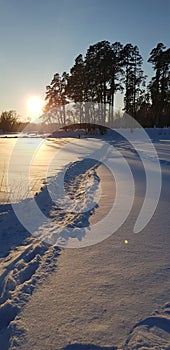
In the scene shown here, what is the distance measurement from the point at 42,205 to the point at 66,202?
466 mm

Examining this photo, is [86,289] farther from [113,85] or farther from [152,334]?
[113,85]

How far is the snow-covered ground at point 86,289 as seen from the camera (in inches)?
67.4

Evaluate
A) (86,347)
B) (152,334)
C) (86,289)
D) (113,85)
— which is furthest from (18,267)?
(113,85)

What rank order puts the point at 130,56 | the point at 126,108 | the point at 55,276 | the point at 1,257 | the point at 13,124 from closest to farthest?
the point at 55,276 → the point at 1,257 → the point at 130,56 → the point at 126,108 → the point at 13,124

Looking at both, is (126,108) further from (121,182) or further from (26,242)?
(26,242)

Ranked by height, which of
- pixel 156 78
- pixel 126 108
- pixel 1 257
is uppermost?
pixel 156 78

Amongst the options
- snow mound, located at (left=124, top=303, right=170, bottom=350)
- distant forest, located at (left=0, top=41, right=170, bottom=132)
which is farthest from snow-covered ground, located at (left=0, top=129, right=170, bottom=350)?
distant forest, located at (left=0, top=41, right=170, bottom=132)

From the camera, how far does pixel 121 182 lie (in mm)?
6402

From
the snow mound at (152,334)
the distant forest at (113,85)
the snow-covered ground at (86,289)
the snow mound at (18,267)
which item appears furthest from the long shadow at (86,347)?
the distant forest at (113,85)

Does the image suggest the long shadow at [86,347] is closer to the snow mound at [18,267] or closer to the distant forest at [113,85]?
the snow mound at [18,267]

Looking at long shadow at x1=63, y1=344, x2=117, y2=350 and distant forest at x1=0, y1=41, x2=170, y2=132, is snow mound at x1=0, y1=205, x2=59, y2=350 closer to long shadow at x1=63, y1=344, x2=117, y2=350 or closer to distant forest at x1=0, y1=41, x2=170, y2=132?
long shadow at x1=63, y1=344, x2=117, y2=350

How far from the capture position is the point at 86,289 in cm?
220

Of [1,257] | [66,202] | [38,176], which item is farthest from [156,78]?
[1,257]

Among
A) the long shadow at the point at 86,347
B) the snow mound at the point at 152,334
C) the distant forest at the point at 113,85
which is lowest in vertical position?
the long shadow at the point at 86,347
